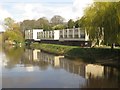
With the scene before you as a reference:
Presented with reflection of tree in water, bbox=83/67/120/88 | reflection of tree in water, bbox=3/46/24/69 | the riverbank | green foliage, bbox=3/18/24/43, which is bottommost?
reflection of tree in water, bbox=3/46/24/69

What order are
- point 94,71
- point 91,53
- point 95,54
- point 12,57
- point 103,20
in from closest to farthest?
point 94,71
point 103,20
point 95,54
point 91,53
point 12,57

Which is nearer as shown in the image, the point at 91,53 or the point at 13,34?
the point at 91,53

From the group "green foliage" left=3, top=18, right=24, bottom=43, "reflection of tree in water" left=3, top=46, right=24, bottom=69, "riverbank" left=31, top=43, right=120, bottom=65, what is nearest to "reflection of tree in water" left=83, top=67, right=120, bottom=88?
"riverbank" left=31, top=43, right=120, bottom=65

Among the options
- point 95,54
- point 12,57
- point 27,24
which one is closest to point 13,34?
point 27,24

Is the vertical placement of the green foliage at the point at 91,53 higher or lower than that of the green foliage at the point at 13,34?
lower

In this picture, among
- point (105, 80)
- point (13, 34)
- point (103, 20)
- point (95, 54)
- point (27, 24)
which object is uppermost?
point (27, 24)

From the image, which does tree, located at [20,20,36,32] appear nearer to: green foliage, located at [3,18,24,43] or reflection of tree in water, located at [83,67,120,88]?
green foliage, located at [3,18,24,43]

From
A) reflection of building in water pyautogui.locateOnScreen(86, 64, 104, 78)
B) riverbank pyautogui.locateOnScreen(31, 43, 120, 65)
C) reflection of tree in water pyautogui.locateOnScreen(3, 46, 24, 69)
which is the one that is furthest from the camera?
reflection of tree in water pyautogui.locateOnScreen(3, 46, 24, 69)

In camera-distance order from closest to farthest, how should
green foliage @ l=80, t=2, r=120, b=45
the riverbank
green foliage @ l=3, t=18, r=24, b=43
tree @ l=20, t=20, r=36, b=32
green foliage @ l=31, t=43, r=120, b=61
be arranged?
green foliage @ l=80, t=2, r=120, b=45
the riverbank
green foliage @ l=31, t=43, r=120, b=61
green foliage @ l=3, t=18, r=24, b=43
tree @ l=20, t=20, r=36, b=32

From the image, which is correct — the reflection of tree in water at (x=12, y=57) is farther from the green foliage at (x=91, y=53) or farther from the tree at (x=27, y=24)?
the tree at (x=27, y=24)

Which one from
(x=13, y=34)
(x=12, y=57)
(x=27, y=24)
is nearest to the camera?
(x=12, y=57)

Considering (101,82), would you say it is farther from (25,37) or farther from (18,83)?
(25,37)

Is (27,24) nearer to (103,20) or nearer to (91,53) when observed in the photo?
(91,53)

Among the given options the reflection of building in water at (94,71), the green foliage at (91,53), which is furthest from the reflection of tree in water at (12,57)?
the reflection of building in water at (94,71)
